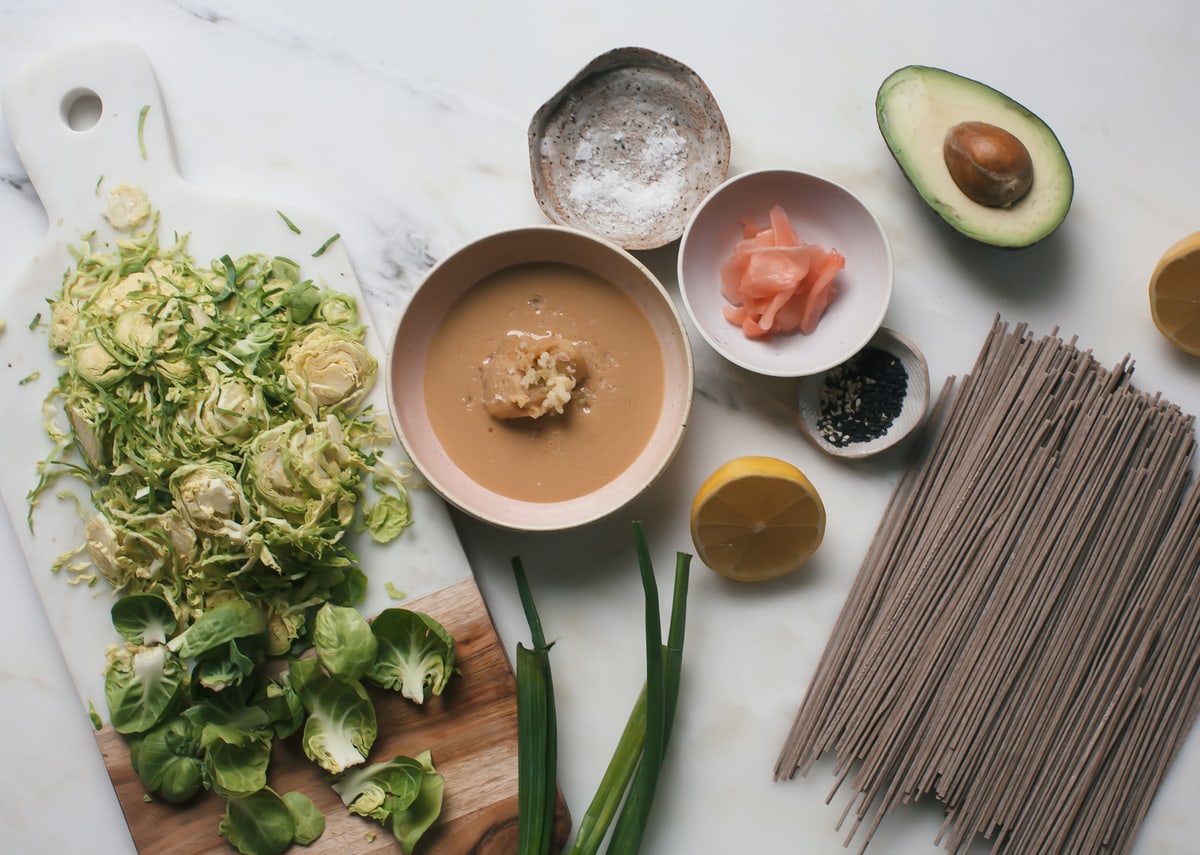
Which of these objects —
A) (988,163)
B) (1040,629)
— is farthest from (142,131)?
(1040,629)

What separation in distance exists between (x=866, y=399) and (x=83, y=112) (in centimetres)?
213

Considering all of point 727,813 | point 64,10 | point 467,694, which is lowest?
point 727,813

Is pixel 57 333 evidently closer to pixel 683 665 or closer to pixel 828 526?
pixel 683 665

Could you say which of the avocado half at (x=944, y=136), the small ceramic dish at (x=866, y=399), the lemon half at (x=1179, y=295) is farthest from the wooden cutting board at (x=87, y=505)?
the lemon half at (x=1179, y=295)

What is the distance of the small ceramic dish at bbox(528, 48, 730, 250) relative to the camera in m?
2.39

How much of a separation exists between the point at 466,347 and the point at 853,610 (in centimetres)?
117

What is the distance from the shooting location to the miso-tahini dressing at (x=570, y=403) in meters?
2.28

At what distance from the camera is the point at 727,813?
241cm

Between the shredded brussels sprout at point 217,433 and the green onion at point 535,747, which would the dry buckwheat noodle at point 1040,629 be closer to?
the green onion at point 535,747

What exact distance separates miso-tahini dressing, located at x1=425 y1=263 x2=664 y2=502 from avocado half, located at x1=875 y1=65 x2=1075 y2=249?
77cm

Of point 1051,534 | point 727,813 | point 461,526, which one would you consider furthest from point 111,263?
point 1051,534

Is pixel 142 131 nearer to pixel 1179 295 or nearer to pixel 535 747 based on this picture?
pixel 535 747

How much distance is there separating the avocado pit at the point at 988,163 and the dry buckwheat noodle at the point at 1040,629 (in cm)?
34

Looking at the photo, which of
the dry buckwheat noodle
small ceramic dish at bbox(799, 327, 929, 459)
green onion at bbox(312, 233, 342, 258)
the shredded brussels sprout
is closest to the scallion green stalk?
the dry buckwheat noodle
